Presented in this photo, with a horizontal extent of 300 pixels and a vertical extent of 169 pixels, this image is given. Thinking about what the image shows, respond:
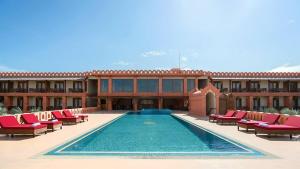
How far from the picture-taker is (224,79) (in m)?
41.2

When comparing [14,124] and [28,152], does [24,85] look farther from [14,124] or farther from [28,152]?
[28,152]

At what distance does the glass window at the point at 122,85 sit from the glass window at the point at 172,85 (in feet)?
14.4

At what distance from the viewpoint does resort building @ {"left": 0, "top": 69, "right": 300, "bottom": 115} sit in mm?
39281

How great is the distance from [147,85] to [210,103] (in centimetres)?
1312

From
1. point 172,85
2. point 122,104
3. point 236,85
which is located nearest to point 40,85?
point 122,104

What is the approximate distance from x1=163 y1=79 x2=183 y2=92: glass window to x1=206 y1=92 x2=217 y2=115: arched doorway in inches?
436

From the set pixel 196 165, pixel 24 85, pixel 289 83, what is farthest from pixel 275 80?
pixel 196 165

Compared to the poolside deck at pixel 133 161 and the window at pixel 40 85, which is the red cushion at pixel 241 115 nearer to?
the poolside deck at pixel 133 161

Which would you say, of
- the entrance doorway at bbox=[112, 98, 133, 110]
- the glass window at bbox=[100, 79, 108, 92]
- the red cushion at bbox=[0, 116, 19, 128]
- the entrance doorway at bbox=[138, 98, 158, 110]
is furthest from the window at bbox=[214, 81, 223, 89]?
the red cushion at bbox=[0, 116, 19, 128]

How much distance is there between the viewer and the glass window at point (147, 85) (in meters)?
39.5

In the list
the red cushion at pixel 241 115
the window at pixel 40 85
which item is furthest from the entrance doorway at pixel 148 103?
the red cushion at pixel 241 115

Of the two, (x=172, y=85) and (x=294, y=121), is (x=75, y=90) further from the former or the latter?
(x=294, y=121)

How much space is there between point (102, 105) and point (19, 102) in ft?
38.2

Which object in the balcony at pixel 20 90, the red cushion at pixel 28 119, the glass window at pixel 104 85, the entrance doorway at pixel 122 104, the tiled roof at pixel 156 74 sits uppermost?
the tiled roof at pixel 156 74
